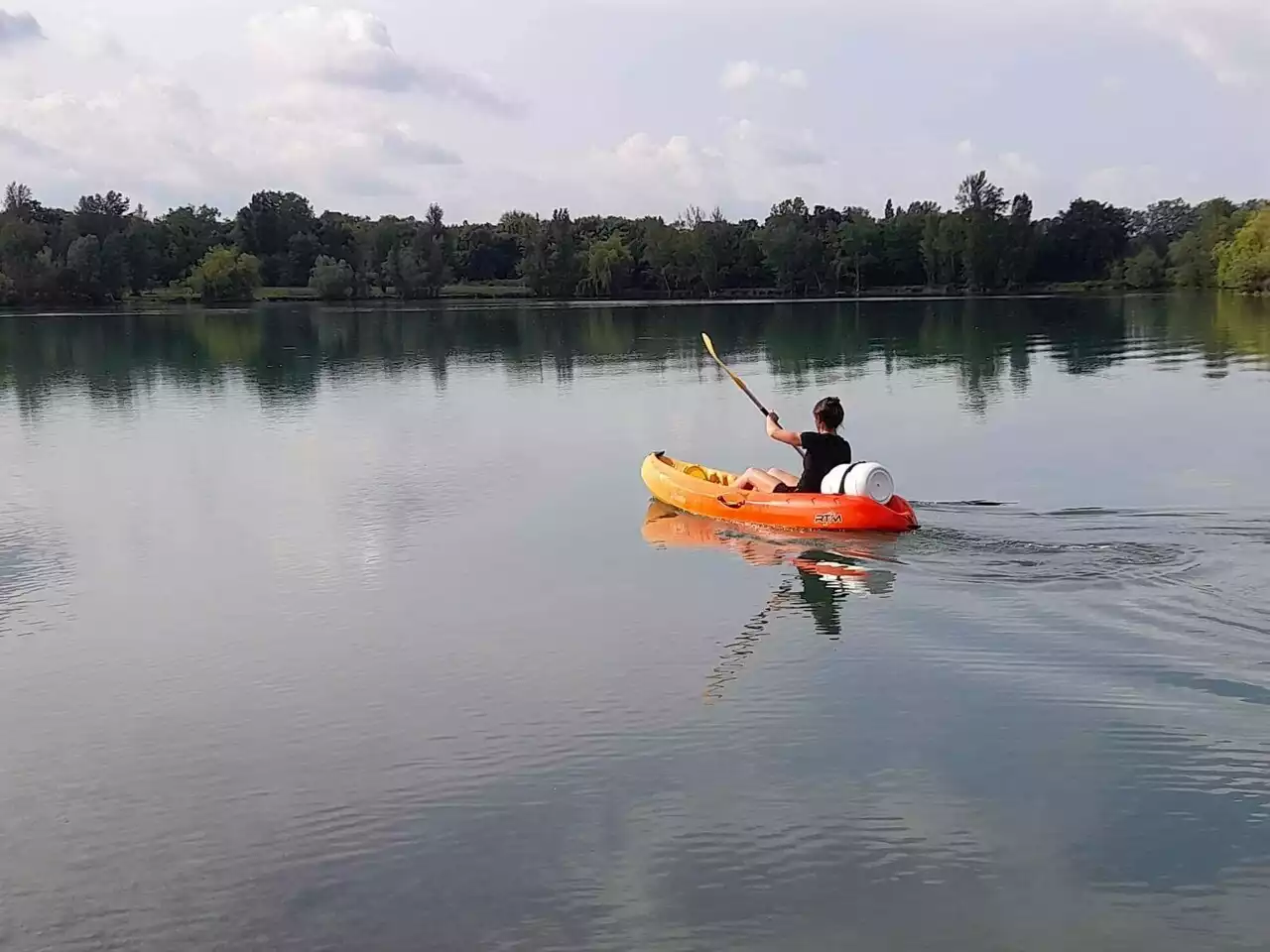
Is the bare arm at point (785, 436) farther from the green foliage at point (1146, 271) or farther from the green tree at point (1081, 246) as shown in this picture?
the green tree at point (1081, 246)

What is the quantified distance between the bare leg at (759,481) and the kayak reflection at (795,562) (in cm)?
45

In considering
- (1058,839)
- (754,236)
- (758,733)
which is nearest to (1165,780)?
(1058,839)

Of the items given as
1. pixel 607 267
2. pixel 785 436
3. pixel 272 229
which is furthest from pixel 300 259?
pixel 785 436

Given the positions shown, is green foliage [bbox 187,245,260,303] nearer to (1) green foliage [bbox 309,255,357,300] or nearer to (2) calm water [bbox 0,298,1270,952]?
(1) green foliage [bbox 309,255,357,300]

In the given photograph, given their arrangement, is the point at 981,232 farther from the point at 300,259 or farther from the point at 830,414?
the point at 830,414

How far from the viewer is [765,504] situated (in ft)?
40.6

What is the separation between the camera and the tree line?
8731 centimetres

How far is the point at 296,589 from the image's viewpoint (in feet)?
34.9

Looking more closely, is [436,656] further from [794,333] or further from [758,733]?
[794,333]

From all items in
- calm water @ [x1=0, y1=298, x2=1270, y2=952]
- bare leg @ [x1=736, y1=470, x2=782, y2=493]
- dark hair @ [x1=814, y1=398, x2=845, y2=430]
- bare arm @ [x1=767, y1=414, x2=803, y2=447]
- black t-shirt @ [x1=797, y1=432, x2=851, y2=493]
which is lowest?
calm water @ [x1=0, y1=298, x2=1270, y2=952]

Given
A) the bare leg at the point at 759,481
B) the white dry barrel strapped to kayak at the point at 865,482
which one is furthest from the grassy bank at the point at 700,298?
the white dry barrel strapped to kayak at the point at 865,482

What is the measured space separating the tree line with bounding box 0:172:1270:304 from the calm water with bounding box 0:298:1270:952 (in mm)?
74428

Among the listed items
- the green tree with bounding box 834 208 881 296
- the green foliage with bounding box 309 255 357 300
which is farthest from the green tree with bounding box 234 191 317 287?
the green tree with bounding box 834 208 881 296

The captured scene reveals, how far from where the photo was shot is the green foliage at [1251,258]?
221ft
